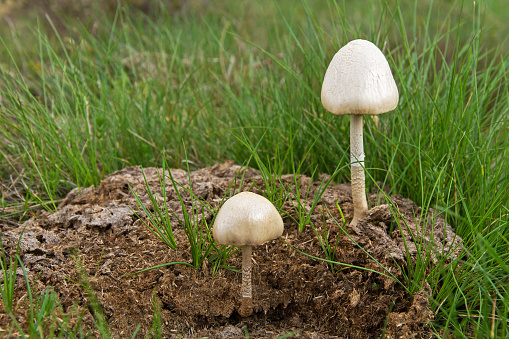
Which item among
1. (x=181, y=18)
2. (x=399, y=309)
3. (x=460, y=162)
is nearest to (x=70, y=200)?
(x=399, y=309)

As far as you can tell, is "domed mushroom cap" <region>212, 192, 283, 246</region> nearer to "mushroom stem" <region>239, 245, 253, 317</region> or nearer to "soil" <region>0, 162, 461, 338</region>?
"mushroom stem" <region>239, 245, 253, 317</region>

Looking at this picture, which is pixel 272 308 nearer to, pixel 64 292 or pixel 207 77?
pixel 64 292

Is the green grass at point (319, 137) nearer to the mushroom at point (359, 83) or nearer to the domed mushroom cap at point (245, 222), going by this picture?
the mushroom at point (359, 83)

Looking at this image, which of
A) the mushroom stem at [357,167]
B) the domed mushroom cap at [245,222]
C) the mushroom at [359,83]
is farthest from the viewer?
the mushroom stem at [357,167]

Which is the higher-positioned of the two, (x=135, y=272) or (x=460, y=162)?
(x=460, y=162)

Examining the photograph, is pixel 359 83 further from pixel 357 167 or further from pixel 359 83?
pixel 357 167

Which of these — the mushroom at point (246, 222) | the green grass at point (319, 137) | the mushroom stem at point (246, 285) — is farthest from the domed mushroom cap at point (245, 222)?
the green grass at point (319, 137)

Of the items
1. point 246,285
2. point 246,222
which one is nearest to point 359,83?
point 246,222
